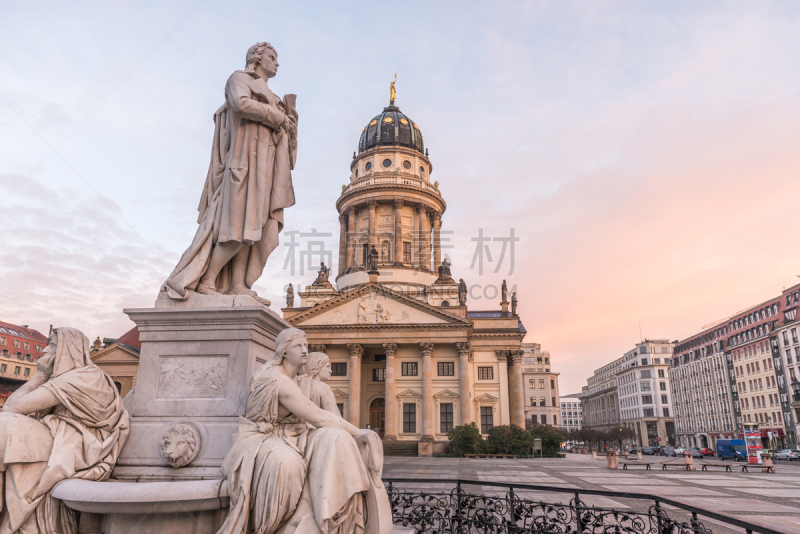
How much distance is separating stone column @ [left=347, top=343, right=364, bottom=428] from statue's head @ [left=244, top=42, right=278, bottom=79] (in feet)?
161

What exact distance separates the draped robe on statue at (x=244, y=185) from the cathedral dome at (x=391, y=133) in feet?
214

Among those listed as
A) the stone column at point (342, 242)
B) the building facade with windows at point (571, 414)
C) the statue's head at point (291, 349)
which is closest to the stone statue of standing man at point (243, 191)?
the statue's head at point (291, 349)

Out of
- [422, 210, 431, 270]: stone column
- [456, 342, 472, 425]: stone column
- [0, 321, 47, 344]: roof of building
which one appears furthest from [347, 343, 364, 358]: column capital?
[0, 321, 47, 344]: roof of building

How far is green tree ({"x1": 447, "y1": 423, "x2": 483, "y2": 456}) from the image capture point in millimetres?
45438

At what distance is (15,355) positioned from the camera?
213ft

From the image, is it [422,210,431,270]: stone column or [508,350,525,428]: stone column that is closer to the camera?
[508,350,525,428]: stone column

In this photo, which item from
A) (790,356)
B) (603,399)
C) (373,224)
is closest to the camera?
(790,356)

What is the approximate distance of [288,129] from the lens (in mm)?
5199

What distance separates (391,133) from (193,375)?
2673 inches

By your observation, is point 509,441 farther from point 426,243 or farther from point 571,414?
point 571,414

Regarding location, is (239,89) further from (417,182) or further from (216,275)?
(417,182)

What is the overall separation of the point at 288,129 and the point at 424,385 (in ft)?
161

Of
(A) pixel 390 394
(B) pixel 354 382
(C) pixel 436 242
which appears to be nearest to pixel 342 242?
(C) pixel 436 242

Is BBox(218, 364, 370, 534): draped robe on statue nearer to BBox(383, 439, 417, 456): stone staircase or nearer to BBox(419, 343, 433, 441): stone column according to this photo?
BBox(383, 439, 417, 456): stone staircase
